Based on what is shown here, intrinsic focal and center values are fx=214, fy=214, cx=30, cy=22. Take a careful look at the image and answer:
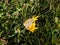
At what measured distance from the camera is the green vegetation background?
263 cm

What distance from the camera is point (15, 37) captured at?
8.85 ft

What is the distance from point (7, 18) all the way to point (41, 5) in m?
0.49

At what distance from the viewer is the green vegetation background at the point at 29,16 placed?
263 centimetres

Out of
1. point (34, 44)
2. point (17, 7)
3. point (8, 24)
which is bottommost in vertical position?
point (34, 44)

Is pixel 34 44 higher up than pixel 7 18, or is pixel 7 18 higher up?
pixel 7 18

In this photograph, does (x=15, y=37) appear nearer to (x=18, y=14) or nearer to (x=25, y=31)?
(x=25, y=31)

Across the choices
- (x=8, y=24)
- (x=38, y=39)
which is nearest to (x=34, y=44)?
(x=38, y=39)

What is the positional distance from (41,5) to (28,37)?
0.48m

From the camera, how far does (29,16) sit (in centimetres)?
279

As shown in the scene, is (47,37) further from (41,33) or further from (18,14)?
(18,14)

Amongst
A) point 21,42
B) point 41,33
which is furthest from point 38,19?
point 21,42

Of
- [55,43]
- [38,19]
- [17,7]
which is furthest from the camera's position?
[17,7]

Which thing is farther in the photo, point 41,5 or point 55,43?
point 41,5

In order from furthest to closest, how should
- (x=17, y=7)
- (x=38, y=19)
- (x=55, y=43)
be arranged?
(x=17, y=7) → (x=38, y=19) → (x=55, y=43)
